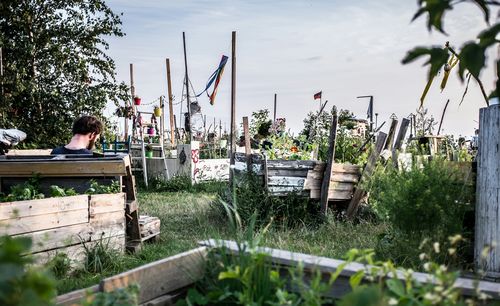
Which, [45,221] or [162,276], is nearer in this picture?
[162,276]

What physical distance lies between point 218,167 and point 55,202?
9.84m

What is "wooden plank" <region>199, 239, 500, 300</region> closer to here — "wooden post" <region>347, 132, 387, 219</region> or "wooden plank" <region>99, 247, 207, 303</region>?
"wooden plank" <region>99, 247, 207, 303</region>

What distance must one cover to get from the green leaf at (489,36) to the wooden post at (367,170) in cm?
502

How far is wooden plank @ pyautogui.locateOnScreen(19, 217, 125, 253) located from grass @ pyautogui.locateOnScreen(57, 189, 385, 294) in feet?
0.84

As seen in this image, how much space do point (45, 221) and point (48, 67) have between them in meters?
11.4

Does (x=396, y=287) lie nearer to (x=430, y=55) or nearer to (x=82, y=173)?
(x=430, y=55)

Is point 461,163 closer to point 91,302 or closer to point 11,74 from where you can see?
point 91,302

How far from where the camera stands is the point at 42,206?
4.34 metres

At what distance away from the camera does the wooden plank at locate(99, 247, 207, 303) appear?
2.33 meters

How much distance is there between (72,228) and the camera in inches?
180

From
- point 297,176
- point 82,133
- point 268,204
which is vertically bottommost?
point 268,204

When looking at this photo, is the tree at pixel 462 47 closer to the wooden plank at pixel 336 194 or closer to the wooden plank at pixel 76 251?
the wooden plank at pixel 76 251

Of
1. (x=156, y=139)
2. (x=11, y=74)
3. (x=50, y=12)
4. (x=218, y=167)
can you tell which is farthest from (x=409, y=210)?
(x=156, y=139)

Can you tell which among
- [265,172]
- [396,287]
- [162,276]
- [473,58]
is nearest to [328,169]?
[265,172]
